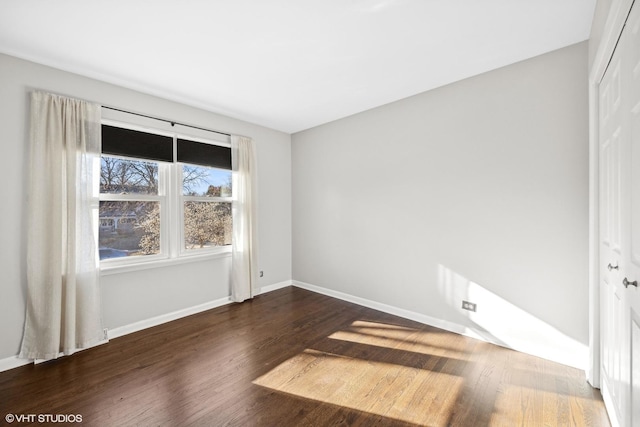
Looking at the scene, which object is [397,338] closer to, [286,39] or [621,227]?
[621,227]

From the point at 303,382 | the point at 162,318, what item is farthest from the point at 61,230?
the point at 303,382

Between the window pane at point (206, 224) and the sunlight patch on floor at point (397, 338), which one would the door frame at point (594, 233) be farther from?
the window pane at point (206, 224)

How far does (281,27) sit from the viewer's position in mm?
2057

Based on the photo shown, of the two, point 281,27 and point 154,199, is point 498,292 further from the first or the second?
point 154,199

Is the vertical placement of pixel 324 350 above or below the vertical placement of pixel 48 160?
below

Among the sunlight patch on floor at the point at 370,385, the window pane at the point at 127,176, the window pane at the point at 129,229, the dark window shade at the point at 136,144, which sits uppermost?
the dark window shade at the point at 136,144

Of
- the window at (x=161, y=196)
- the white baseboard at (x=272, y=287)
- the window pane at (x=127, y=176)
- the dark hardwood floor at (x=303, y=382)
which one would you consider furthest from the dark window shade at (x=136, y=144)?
the white baseboard at (x=272, y=287)

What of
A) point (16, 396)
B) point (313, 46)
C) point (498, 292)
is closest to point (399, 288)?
point (498, 292)

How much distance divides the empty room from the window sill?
0.03 meters

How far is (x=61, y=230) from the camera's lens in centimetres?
249

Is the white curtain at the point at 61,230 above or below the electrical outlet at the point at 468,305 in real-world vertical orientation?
above

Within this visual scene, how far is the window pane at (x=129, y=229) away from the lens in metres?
2.93

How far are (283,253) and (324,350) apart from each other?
2286 mm

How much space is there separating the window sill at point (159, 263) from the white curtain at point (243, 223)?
232mm
